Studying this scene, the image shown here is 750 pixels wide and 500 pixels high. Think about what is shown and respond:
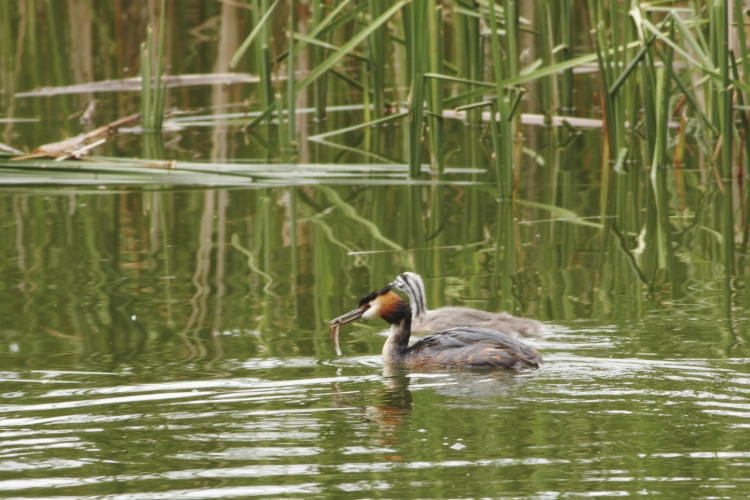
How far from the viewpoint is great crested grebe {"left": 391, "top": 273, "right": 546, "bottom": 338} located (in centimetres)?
531

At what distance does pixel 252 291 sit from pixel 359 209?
7.20 ft

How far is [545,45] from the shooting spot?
9891 millimetres

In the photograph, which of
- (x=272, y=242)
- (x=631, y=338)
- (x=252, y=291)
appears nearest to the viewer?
(x=631, y=338)

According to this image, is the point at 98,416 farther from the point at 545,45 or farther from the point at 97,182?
the point at 545,45

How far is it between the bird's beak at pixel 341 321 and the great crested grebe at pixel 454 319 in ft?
1.15

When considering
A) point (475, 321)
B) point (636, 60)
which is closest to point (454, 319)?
point (475, 321)

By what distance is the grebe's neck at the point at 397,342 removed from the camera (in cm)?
515

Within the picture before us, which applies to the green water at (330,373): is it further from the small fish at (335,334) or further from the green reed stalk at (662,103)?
the green reed stalk at (662,103)

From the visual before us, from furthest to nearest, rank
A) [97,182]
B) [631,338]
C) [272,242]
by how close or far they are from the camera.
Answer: [97,182], [272,242], [631,338]

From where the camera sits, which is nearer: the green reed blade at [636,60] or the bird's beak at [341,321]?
the bird's beak at [341,321]

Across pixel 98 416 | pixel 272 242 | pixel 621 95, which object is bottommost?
pixel 98 416

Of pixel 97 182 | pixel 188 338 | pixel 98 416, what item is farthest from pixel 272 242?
pixel 98 416

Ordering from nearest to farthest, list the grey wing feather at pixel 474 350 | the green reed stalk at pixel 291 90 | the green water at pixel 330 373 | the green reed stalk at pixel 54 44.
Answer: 1. the green water at pixel 330 373
2. the grey wing feather at pixel 474 350
3. the green reed stalk at pixel 291 90
4. the green reed stalk at pixel 54 44

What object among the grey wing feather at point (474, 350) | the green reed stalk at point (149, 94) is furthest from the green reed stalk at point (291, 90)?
the grey wing feather at point (474, 350)
